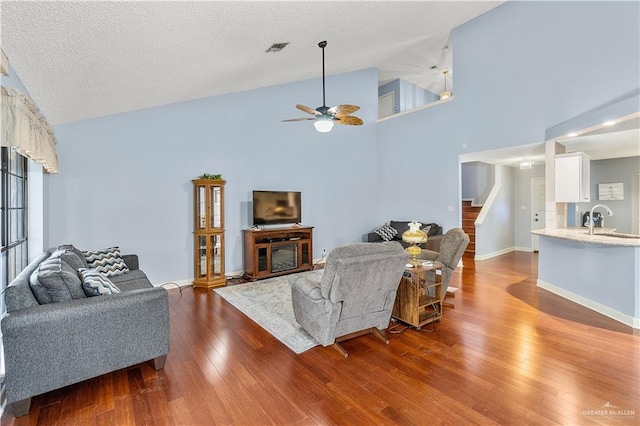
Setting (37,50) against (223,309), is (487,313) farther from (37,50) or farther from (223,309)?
(37,50)

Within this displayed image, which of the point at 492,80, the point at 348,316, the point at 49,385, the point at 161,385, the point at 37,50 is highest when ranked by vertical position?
the point at 492,80

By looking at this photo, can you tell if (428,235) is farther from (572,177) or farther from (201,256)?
(201,256)

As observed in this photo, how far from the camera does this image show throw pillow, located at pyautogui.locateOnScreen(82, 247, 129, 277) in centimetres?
372

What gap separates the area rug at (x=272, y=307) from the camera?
302cm

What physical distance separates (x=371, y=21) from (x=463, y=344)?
411 cm

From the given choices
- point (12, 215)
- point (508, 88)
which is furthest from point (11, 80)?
point (508, 88)

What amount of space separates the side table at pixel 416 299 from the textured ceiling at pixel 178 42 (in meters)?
2.94

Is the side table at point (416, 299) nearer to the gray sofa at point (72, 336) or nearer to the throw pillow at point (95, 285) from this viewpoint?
the gray sofa at point (72, 336)

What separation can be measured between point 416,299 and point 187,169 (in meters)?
4.09

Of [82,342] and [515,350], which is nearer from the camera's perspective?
[82,342]

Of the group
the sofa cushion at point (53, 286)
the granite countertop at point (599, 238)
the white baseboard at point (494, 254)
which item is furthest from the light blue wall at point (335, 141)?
the sofa cushion at point (53, 286)

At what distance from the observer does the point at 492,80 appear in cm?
561

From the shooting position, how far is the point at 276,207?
5.69m

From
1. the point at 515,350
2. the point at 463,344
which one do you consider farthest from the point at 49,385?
the point at 515,350
